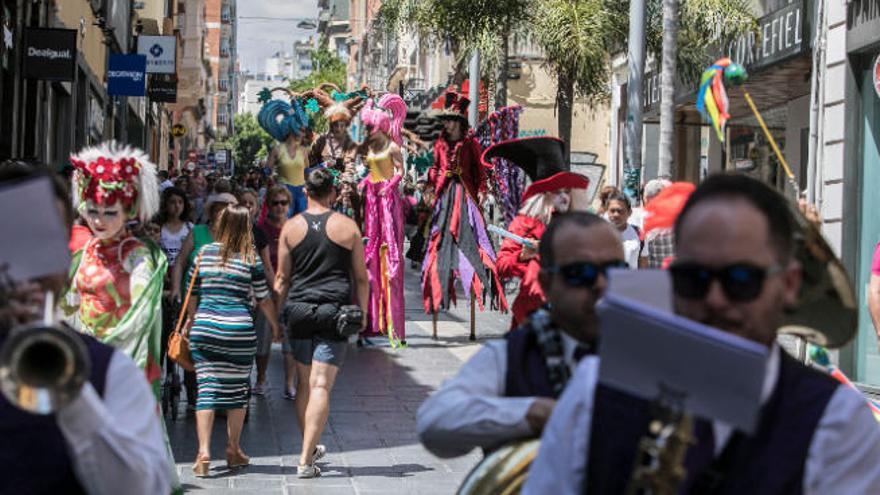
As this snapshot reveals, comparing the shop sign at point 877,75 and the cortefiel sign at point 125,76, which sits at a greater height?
the cortefiel sign at point 125,76

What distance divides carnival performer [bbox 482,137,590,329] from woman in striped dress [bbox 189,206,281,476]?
5.01 ft

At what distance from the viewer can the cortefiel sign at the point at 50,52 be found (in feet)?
55.4

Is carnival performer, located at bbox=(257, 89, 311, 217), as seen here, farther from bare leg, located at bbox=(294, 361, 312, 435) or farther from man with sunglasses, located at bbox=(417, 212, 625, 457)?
man with sunglasses, located at bbox=(417, 212, 625, 457)

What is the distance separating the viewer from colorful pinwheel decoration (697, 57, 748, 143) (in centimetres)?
566

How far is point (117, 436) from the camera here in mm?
2830

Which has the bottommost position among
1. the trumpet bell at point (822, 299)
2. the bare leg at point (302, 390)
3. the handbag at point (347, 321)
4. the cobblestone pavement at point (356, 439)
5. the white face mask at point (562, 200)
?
the cobblestone pavement at point (356, 439)

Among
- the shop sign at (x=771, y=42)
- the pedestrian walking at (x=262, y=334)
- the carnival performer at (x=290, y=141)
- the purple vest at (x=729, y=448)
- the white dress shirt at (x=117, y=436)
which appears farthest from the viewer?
the shop sign at (x=771, y=42)

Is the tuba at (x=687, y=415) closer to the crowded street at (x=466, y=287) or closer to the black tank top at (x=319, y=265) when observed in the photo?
the crowded street at (x=466, y=287)

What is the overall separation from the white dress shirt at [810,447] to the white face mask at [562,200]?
636 centimetres

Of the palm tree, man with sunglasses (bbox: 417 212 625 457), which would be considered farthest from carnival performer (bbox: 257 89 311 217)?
man with sunglasses (bbox: 417 212 625 457)

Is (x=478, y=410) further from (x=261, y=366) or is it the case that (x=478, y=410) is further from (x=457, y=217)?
(x=457, y=217)

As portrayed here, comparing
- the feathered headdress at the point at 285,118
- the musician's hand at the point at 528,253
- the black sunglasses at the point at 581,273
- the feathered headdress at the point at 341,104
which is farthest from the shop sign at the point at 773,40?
the black sunglasses at the point at 581,273

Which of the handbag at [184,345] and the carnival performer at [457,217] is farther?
the carnival performer at [457,217]

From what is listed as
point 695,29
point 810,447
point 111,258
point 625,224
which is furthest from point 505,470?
point 695,29
